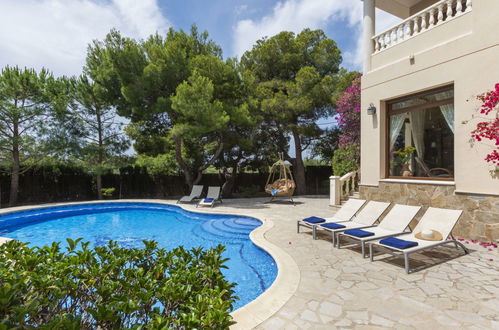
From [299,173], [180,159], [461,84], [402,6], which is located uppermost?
[402,6]

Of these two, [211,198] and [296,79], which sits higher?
[296,79]

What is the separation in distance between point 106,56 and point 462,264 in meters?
17.2

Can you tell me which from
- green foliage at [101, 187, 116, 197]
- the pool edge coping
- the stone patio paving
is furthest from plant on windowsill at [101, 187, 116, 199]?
the stone patio paving

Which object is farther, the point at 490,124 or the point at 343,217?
the point at 343,217

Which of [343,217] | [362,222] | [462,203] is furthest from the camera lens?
[343,217]

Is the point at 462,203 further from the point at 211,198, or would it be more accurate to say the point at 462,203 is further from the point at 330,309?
the point at 211,198

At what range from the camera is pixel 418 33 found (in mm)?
7625

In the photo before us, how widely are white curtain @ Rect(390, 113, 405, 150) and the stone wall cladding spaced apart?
58.9 inches

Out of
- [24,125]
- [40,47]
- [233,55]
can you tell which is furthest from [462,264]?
[24,125]

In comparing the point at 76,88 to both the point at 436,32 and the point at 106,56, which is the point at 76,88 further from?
the point at 436,32

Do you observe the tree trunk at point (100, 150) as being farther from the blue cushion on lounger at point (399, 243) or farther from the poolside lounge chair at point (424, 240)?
the blue cushion on lounger at point (399, 243)

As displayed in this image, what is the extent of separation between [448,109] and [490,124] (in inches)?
49.3

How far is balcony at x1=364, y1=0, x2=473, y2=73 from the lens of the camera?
6797 mm

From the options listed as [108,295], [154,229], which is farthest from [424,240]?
[154,229]
